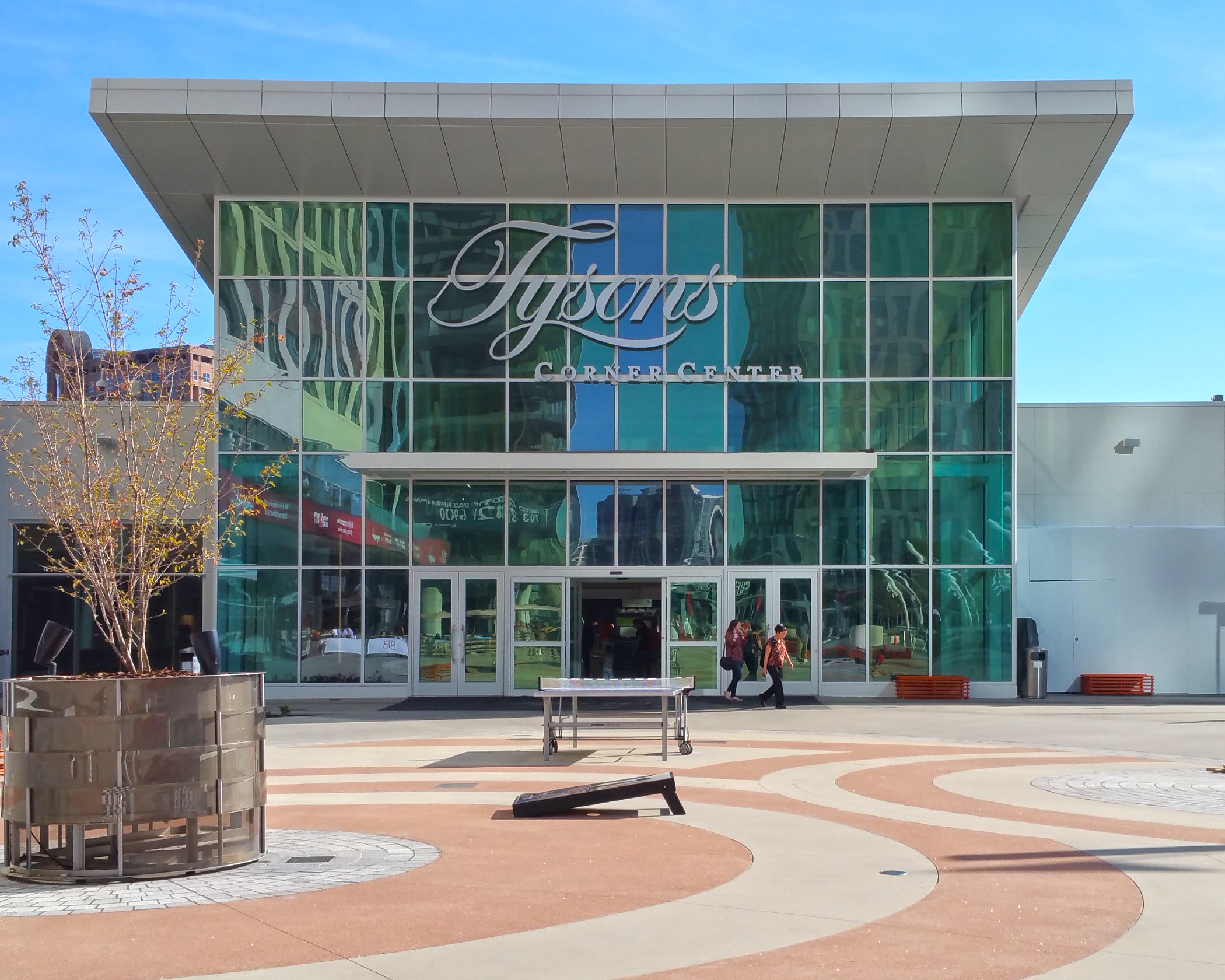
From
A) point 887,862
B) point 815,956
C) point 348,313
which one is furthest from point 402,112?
point 815,956

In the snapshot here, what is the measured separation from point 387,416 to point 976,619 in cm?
1251

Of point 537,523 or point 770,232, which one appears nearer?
point 537,523

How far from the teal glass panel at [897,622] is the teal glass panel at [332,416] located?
10.8 m

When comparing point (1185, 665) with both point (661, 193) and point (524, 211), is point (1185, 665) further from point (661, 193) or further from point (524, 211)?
point (524, 211)

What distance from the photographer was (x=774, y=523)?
26.9 meters

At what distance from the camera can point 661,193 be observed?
2709 cm

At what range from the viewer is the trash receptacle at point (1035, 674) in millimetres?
26594

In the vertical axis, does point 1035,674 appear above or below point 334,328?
below

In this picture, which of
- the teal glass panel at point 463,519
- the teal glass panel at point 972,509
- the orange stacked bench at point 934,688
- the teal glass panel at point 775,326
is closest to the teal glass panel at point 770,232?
the teal glass panel at point 775,326

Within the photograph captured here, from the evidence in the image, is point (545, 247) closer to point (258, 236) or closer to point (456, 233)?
point (456, 233)

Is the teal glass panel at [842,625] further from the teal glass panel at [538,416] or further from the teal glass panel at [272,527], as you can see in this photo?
the teal glass panel at [272,527]

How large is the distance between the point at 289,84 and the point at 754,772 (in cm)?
1691

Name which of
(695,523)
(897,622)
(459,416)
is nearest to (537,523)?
(459,416)

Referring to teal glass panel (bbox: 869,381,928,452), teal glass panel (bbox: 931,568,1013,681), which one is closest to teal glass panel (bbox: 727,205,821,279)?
teal glass panel (bbox: 869,381,928,452)
